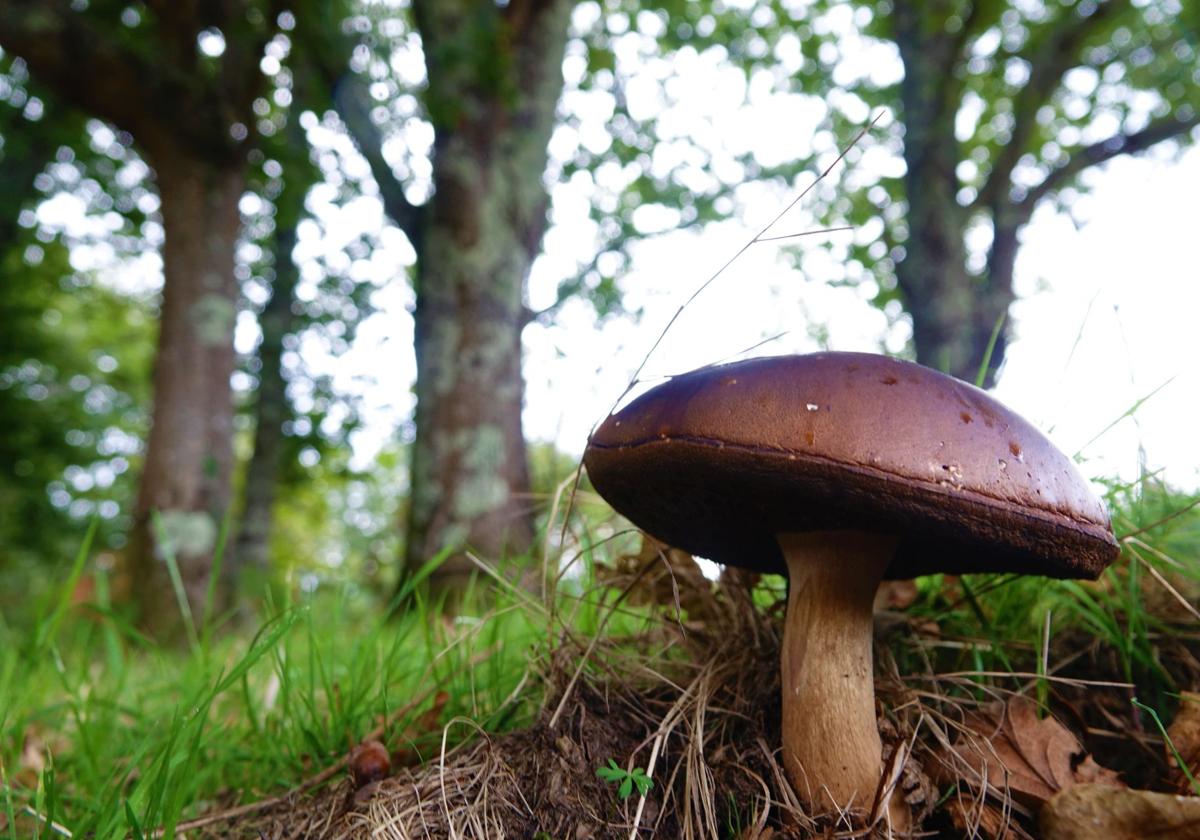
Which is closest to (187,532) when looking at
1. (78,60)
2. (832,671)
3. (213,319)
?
(213,319)

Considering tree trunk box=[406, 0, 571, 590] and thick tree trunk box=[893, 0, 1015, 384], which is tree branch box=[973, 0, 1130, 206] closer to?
thick tree trunk box=[893, 0, 1015, 384]

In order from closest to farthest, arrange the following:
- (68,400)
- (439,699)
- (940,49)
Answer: (439,699) → (940,49) → (68,400)

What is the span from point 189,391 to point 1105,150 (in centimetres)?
935

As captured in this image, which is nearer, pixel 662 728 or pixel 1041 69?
pixel 662 728

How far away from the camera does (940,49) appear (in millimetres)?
7434

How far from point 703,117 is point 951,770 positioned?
919cm

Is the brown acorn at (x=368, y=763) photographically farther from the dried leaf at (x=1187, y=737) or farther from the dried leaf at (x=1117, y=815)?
the dried leaf at (x=1187, y=737)

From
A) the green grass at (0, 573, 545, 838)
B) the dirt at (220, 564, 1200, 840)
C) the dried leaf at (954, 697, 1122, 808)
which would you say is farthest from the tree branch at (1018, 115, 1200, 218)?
the green grass at (0, 573, 545, 838)

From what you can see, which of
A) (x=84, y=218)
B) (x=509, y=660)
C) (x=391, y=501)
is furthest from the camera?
(x=391, y=501)

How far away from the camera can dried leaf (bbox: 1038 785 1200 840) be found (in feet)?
3.05

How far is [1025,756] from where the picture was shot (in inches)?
47.9

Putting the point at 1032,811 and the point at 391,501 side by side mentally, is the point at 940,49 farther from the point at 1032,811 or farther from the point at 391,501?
the point at 391,501

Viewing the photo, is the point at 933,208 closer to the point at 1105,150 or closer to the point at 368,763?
the point at 1105,150

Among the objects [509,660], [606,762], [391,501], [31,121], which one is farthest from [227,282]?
[391,501]
